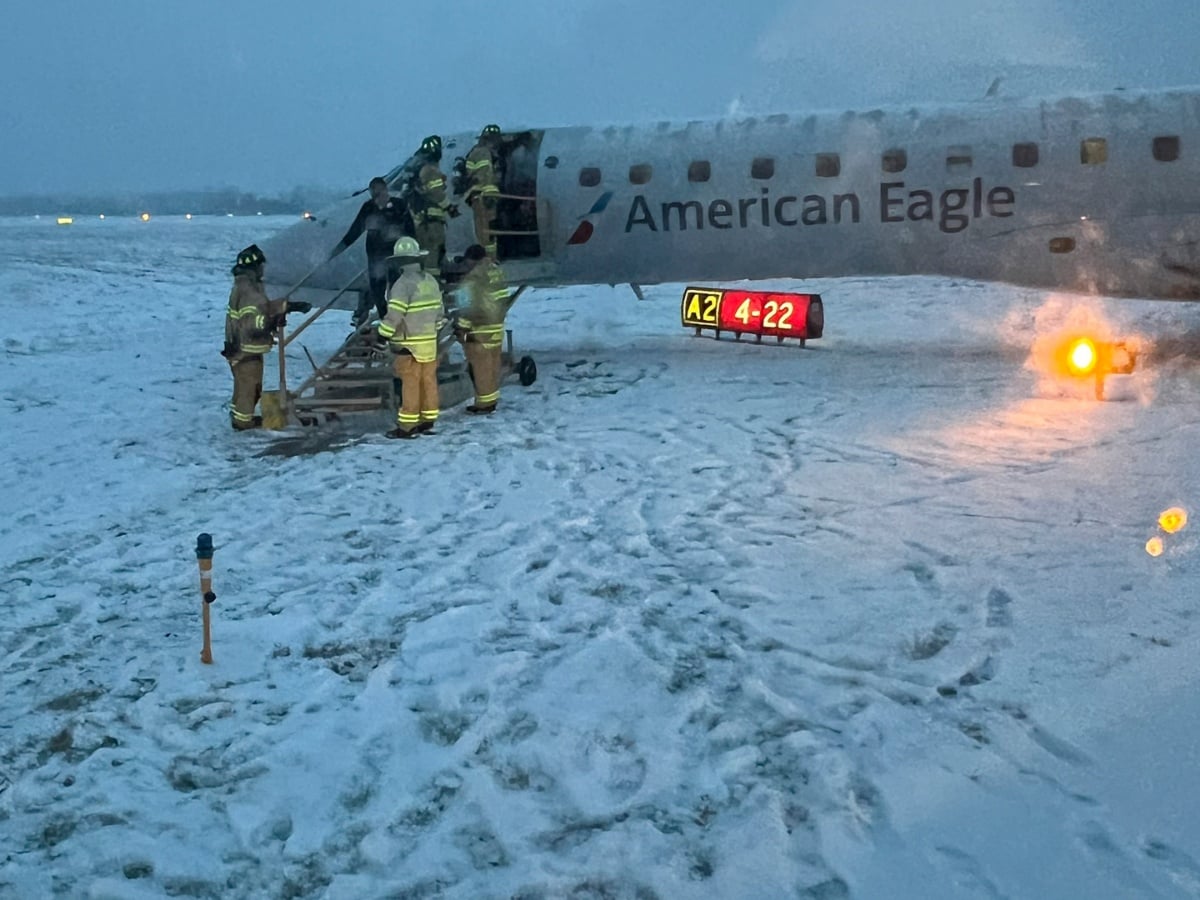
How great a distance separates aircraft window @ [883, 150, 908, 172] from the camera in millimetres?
15211

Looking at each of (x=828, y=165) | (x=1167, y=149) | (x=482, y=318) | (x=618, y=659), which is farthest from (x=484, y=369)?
(x=1167, y=149)

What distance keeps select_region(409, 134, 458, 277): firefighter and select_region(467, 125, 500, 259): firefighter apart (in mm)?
565

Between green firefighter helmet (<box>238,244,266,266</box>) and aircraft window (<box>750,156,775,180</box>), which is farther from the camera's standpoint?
aircraft window (<box>750,156,775,180</box>)

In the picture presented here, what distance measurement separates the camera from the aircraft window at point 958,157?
591 inches

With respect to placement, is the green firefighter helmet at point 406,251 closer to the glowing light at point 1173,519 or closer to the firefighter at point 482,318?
the firefighter at point 482,318

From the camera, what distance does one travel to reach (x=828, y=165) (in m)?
15.5

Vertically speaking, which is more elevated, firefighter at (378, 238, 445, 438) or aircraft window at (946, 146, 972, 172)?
aircraft window at (946, 146, 972, 172)

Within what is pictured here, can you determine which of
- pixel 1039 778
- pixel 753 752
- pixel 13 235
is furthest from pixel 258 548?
pixel 13 235

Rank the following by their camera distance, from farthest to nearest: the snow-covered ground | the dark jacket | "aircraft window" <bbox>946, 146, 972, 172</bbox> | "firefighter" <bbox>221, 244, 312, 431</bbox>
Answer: "aircraft window" <bbox>946, 146, 972, 172</bbox> → the dark jacket → "firefighter" <bbox>221, 244, 312, 431</bbox> → the snow-covered ground

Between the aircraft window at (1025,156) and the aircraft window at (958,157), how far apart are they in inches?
26.3

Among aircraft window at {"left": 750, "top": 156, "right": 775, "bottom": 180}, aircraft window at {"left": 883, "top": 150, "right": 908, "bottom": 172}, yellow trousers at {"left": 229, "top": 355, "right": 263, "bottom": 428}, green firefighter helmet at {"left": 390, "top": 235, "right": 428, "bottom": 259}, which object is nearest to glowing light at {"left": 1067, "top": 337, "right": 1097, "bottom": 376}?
aircraft window at {"left": 883, "top": 150, "right": 908, "bottom": 172}

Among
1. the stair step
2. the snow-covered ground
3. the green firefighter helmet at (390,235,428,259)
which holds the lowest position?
the snow-covered ground

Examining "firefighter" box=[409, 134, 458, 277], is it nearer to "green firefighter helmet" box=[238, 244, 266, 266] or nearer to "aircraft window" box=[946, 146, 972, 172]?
"green firefighter helmet" box=[238, 244, 266, 266]

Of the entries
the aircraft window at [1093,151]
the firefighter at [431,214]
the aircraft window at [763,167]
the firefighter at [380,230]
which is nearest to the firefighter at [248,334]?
the firefighter at [380,230]
